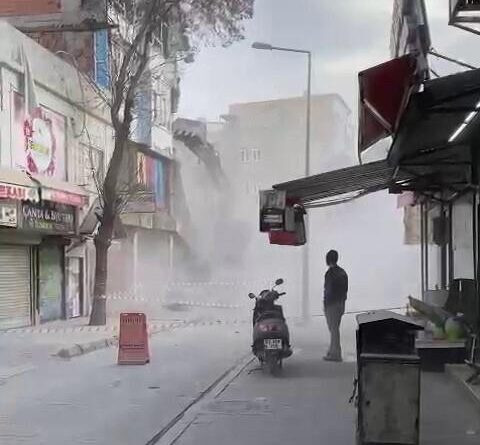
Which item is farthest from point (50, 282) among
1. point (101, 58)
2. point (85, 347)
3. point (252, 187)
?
point (252, 187)

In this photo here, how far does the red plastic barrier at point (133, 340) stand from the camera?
1080 centimetres

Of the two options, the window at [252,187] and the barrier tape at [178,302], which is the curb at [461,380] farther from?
the window at [252,187]

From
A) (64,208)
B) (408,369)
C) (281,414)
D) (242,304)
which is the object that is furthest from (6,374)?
(242,304)

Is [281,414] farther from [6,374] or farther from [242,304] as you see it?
[242,304]

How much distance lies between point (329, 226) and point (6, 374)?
2734 cm

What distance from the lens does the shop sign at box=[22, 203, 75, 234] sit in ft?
52.9

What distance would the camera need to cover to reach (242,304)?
25734mm

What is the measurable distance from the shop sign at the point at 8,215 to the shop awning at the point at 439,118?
30.0 ft

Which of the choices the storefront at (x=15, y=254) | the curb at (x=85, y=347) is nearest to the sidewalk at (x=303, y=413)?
the curb at (x=85, y=347)

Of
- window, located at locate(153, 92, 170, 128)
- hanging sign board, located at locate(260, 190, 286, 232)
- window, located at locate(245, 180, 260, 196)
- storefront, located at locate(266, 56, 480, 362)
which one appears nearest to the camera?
storefront, located at locate(266, 56, 480, 362)

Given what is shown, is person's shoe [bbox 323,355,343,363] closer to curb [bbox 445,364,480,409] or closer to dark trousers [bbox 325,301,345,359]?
dark trousers [bbox 325,301,345,359]

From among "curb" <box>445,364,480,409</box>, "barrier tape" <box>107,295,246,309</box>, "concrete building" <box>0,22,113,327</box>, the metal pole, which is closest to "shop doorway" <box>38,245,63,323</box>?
"concrete building" <box>0,22,113,327</box>

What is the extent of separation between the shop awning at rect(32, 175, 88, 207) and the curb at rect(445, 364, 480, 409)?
10046 millimetres

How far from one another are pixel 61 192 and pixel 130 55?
3841 millimetres
